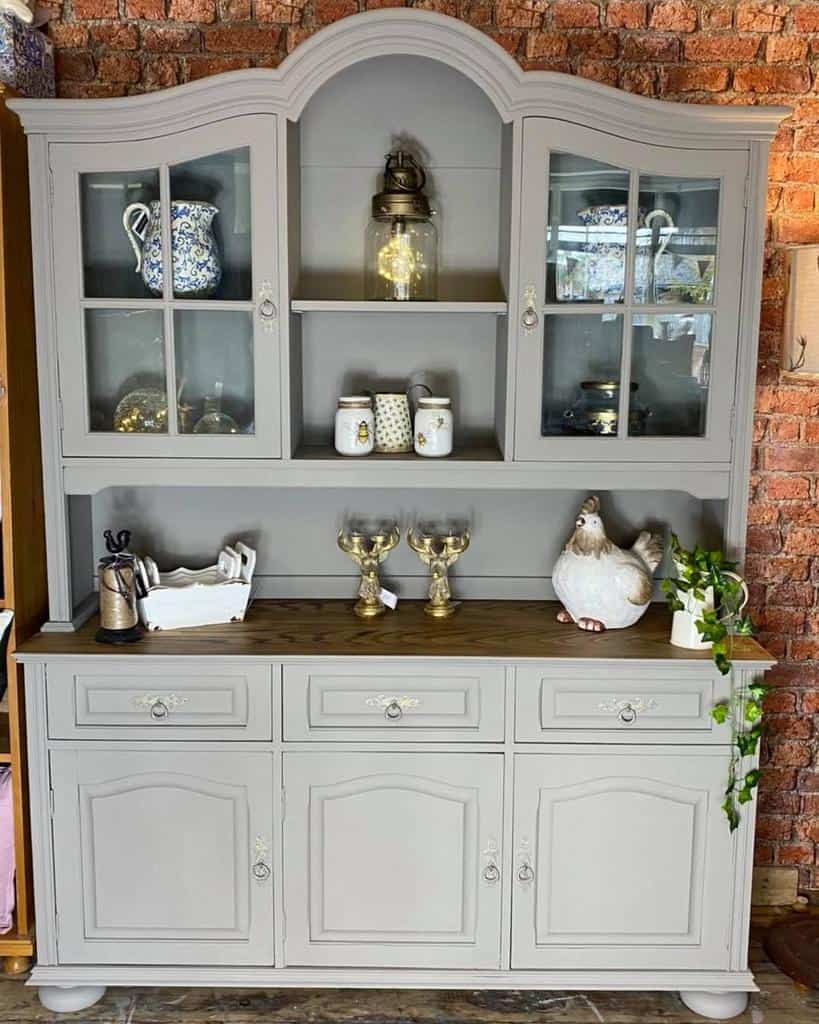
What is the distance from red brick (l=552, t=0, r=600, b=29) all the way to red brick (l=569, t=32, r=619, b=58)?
0.8 inches

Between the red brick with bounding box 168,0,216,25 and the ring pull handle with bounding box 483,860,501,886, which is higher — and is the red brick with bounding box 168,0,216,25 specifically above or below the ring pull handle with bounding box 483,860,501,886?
above

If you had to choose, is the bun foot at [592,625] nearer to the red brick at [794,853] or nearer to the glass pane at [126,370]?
the red brick at [794,853]

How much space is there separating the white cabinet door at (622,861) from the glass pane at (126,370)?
1.04 metres

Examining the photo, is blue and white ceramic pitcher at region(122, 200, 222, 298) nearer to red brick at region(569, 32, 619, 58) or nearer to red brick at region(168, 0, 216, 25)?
red brick at region(168, 0, 216, 25)

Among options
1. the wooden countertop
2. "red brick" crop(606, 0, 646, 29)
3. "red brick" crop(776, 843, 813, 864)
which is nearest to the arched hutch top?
the wooden countertop

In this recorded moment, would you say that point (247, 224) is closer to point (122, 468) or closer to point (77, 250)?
point (77, 250)

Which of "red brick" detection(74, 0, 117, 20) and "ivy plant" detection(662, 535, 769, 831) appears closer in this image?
"ivy plant" detection(662, 535, 769, 831)

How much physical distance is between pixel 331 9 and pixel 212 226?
62cm

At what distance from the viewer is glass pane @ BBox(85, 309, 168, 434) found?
7.08ft

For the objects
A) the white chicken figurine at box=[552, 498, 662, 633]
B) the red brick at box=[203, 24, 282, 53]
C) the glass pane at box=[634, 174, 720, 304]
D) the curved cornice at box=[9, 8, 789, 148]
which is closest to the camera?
the curved cornice at box=[9, 8, 789, 148]

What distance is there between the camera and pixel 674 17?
2.38 metres

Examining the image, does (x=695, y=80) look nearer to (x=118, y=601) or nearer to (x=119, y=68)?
(x=119, y=68)

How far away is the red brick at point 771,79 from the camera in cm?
239

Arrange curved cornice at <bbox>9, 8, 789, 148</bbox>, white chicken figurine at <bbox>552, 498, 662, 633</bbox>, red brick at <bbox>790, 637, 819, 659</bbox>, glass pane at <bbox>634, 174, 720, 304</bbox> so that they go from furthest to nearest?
red brick at <bbox>790, 637, 819, 659</bbox>
white chicken figurine at <bbox>552, 498, 662, 633</bbox>
glass pane at <bbox>634, 174, 720, 304</bbox>
curved cornice at <bbox>9, 8, 789, 148</bbox>
